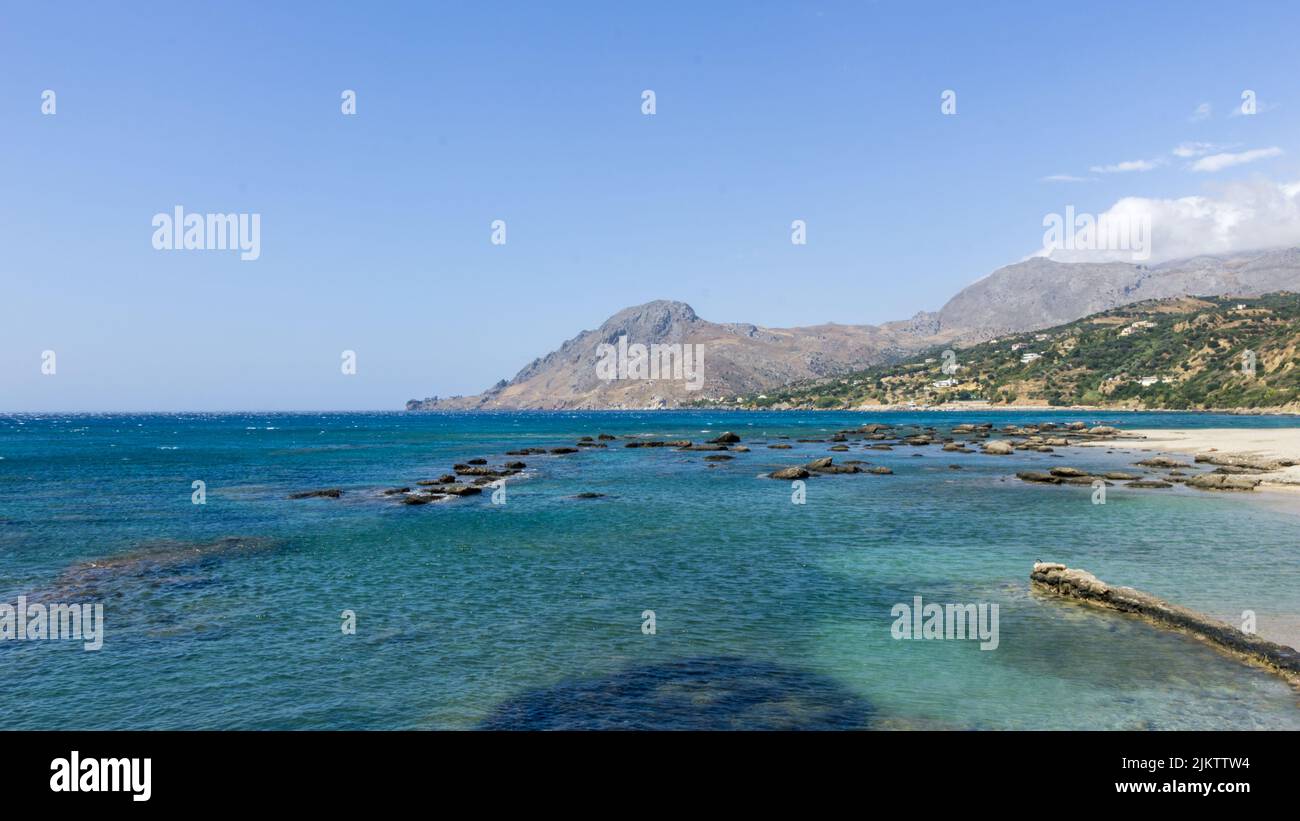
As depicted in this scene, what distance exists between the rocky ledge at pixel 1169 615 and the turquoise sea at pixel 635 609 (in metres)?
0.70

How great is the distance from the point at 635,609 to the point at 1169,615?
15900mm

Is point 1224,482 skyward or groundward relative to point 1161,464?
skyward

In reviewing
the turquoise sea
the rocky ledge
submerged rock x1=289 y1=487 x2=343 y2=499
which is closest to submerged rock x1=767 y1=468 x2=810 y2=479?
the turquoise sea

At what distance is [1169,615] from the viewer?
20.2 m

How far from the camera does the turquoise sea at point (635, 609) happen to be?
1524 centimetres

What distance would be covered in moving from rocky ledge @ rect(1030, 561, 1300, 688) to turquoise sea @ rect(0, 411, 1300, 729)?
0.70 metres

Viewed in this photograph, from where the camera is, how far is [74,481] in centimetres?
6669

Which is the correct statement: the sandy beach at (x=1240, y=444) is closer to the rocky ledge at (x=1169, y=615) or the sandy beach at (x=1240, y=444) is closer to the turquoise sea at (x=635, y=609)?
the turquoise sea at (x=635, y=609)

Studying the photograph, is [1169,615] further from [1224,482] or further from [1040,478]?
[1040,478]

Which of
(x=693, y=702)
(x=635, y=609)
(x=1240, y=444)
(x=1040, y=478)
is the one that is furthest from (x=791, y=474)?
(x=1240, y=444)

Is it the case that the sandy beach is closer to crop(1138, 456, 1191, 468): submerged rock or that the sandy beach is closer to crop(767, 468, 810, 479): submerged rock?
crop(1138, 456, 1191, 468): submerged rock

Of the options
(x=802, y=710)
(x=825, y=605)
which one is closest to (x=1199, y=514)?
(x=825, y=605)

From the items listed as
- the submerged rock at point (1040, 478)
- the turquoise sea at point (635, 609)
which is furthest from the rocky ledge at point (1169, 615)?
the submerged rock at point (1040, 478)
